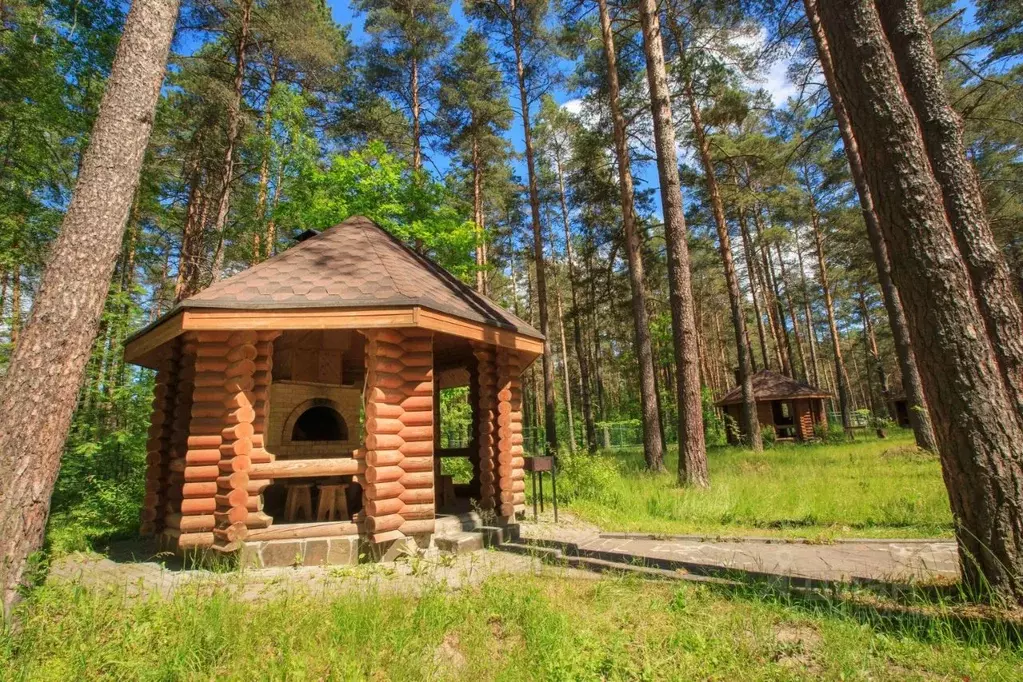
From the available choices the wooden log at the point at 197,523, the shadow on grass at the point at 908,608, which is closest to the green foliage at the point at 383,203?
the wooden log at the point at 197,523

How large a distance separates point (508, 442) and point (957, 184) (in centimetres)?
595

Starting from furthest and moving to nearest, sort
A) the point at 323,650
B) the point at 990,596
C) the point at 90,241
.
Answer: the point at 90,241
the point at 990,596
the point at 323,650

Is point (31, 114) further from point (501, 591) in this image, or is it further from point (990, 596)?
point (990, 596)

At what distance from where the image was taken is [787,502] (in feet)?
26.3

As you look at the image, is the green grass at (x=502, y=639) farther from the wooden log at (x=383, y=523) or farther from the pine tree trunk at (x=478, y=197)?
the pine tree trunk at (x=478, y=197)

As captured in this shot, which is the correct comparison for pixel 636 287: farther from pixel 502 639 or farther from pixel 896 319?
pixel 502 639

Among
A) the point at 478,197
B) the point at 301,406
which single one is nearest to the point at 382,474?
the point at 301,406

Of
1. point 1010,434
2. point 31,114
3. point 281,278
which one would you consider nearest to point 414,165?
point 31,114

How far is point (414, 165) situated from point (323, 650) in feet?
52.5

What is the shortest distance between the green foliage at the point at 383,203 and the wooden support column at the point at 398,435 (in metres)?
8.08

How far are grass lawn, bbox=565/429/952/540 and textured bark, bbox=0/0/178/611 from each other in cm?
663

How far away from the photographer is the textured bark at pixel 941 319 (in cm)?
347

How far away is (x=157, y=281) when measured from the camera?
2120cm

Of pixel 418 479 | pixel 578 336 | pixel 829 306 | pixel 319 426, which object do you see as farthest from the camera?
pixel 829 306
